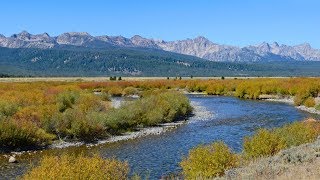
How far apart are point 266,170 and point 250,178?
1.60 meters

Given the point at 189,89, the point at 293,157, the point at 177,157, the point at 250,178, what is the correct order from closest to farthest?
the point at 250,178, the point at 293,157, the point at 177,157, the point at 189,89

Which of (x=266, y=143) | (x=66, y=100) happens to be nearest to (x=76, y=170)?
(x=266, y=143)

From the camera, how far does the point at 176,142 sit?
40.4m

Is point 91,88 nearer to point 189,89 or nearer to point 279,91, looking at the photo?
point 189,89

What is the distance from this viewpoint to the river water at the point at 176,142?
30266 millimetres

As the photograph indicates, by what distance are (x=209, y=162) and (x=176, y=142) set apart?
1841cm

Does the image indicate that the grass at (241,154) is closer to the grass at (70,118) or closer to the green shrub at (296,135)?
the green shrub at (296,135)

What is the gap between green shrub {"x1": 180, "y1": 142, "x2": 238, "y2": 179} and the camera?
21.8 metres

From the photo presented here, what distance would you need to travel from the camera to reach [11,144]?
121 ft

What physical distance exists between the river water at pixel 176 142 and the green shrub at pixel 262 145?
4.96 meters

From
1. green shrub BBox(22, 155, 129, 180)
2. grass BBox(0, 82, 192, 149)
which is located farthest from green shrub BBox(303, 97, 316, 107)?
green shrub BBox(22, 155, 129, 180)

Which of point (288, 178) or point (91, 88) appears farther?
point (91, 88)

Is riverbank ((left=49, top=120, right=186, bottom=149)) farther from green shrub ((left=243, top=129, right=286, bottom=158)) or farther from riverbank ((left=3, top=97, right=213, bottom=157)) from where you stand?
green shrub ((left=243, top=129, right=286, bottom=158))

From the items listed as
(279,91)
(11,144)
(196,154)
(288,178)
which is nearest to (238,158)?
(196,154)
